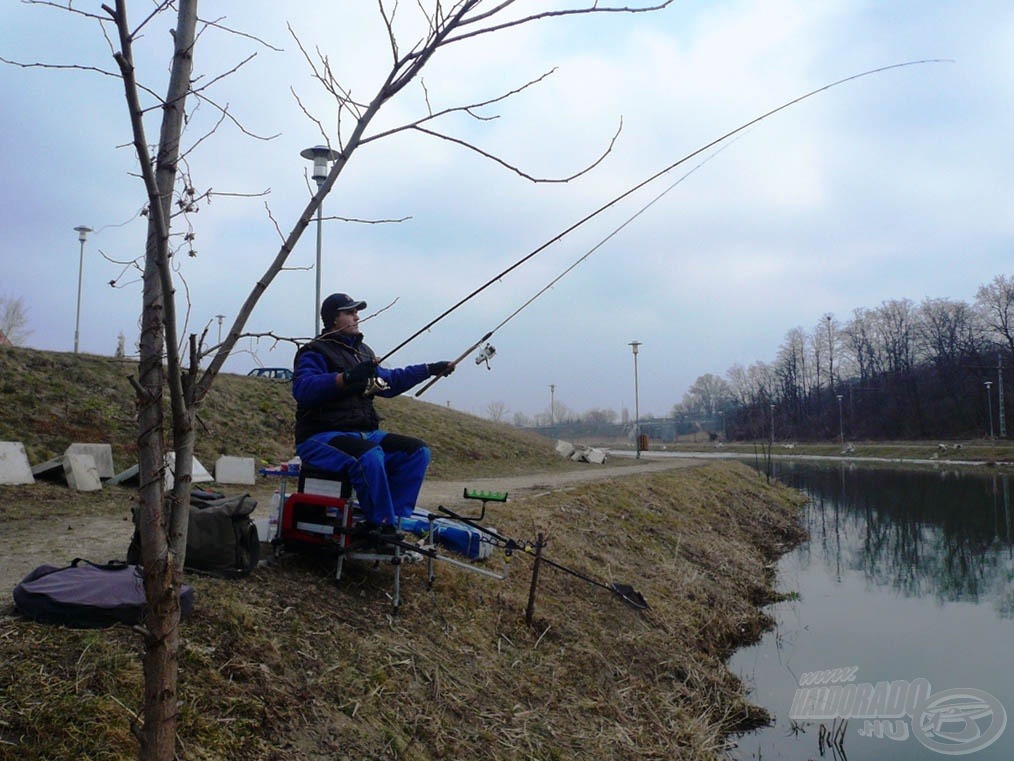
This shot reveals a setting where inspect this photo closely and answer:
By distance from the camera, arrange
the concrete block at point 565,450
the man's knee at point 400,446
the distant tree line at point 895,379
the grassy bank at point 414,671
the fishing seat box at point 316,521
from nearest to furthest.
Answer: the grassy bank at point 414,671, the fishing seat box at point 316,521, the man's knee at point 400,446, the concrete block at point 565,450, the distant tree line at point 895,379

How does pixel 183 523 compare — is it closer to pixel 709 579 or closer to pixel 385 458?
pixel 385 458

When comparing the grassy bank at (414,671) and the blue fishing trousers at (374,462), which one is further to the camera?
the blue fishing trousers at (374,462)

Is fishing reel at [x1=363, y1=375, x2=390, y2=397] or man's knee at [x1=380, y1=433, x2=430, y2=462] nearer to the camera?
fishing reel at [x1=363, y1=375, x2=390, y2=397]

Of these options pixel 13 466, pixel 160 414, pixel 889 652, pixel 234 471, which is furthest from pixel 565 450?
pixel 160 414

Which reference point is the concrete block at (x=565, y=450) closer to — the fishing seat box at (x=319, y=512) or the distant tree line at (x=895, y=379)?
the fishing seat box at (x=319, y=512)

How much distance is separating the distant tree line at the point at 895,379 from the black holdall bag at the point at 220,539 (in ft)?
215

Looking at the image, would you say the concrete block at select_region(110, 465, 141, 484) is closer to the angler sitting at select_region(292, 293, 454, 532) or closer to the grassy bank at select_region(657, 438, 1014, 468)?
the angler sitting at select_region(292, 293, 454, 532)

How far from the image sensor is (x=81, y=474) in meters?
9.55

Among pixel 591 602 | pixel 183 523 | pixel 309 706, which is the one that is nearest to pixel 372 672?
pixel 309 706

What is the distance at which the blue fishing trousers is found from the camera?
5.07 meters

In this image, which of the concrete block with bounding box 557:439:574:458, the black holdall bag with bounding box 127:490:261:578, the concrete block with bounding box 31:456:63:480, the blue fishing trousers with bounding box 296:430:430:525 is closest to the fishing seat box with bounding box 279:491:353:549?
the blue fishing trousers with bounding box 296:430:430:525

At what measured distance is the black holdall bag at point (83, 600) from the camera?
372 centimetres

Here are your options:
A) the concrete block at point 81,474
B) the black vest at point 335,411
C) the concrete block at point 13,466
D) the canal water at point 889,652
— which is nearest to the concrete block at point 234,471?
the concrete block at point 81,474

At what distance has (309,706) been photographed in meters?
3.94
